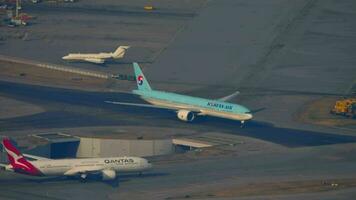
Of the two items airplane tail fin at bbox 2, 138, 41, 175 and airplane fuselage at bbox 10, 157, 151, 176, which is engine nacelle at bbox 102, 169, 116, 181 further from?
airplane tail fin at bbox 2, 138, 41, 175

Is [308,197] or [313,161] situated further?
[313,161]

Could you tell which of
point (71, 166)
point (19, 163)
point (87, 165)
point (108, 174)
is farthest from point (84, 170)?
point (19, 163)

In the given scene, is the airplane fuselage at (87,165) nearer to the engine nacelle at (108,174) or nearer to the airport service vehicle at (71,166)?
the airport service vehicle at (71,166)

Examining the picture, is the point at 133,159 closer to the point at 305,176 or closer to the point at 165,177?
the point at 165,177

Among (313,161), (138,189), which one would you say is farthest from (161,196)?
(313,161)

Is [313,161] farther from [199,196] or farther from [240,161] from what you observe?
[199,196]

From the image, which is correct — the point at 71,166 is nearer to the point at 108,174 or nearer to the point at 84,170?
the point at 84,170

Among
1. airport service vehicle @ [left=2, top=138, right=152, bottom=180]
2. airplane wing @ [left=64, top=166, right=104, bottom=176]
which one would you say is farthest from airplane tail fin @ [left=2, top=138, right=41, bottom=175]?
airplane wing @ [left=64, top=166, right=104, bottom=176]
